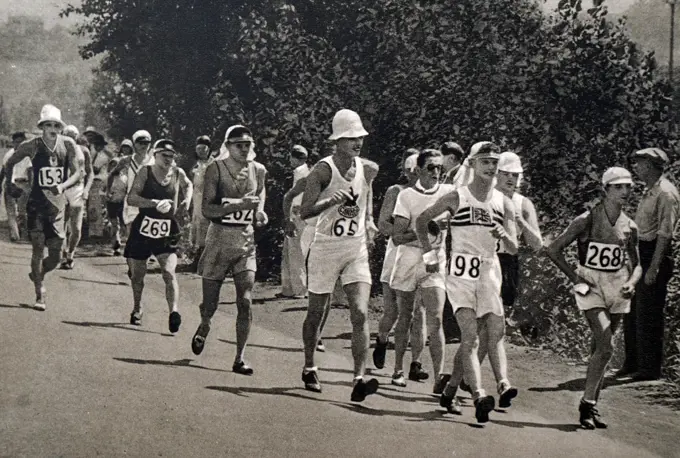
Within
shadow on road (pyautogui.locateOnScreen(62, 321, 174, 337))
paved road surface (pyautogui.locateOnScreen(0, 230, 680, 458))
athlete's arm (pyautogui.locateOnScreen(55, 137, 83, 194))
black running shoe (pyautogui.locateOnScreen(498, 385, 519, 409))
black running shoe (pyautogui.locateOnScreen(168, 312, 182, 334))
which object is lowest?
paved road surface (pyautogui.locateOnScreen(0, 230, 680, 458))

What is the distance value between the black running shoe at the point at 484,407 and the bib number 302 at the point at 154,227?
4850 mm

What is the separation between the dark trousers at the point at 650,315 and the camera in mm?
9547

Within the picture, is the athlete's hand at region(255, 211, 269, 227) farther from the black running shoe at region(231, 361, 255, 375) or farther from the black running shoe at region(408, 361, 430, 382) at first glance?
the black running shoe at region(408, 361, 430, 382)

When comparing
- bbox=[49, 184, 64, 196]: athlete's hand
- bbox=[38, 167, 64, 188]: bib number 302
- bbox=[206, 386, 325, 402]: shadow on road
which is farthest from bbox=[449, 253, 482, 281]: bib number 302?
bbox=[38, 167, 64, 188]: bib number 302

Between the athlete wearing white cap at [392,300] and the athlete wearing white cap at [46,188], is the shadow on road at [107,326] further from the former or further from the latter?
the athlete wearing white cap at [392,300]

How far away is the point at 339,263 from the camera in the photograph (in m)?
8.31

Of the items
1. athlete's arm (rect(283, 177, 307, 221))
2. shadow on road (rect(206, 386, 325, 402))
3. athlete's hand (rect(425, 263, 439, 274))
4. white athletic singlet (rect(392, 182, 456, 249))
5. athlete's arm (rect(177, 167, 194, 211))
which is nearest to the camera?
athlete's hand (rect(425, 263, 439, 274))

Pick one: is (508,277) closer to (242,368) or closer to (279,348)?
(242,368)

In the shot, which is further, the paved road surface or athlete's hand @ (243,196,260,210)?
athlete's hand @ (243,196,260,210)

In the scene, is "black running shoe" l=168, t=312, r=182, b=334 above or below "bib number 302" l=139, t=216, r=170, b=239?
below

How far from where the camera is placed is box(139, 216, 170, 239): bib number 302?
1113 centimetres

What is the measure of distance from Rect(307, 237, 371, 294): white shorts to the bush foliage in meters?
3.62

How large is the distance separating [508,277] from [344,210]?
1.35 metres

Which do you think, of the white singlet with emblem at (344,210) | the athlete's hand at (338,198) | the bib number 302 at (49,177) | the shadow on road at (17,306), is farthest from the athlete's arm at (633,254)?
the shadow on road at (17,306)
